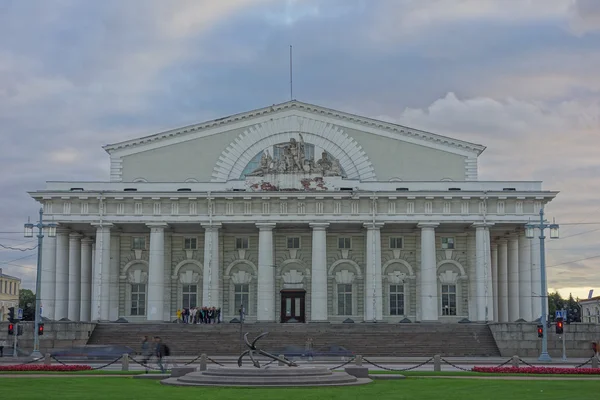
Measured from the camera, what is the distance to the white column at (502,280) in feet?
252

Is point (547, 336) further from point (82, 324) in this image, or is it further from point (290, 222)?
point (82, 324)

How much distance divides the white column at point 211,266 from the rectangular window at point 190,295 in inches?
167

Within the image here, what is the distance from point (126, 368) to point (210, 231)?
28.3 meters

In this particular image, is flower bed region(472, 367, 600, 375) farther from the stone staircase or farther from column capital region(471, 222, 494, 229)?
column capital region(471, 222, 494, 229)

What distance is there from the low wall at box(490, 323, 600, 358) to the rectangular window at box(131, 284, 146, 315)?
1127 inches

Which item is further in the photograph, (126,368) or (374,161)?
(374,161)

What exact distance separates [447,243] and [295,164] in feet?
45.7

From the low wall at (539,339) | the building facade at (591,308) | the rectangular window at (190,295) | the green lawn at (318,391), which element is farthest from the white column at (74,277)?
the building facade at (591,308)

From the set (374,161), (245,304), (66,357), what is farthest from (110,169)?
(66,357)

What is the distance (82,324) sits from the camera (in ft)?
208

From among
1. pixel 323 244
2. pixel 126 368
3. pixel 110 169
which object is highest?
pixel 110 169

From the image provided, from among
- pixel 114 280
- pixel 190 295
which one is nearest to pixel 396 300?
pixel 190 295

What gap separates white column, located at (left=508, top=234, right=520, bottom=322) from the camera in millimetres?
73750

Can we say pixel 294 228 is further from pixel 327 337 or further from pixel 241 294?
pixel 327 337
